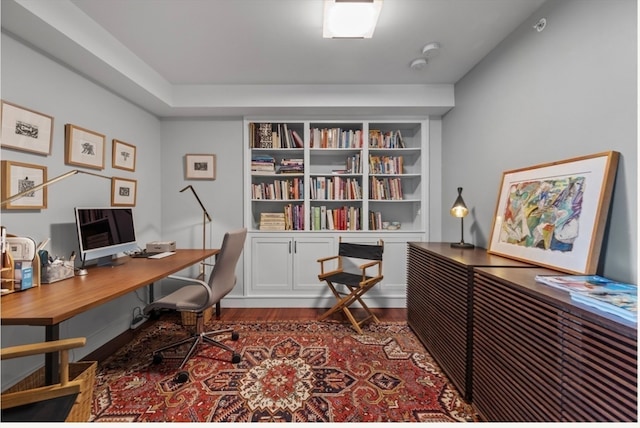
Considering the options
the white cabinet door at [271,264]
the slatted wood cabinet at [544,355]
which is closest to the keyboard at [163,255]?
the white cabinet door at [271,264]

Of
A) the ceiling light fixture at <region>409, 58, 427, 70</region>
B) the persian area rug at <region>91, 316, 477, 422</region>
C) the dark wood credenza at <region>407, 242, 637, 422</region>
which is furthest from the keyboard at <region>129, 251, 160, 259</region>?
the ceiling light fixture at <region>409, 58, 427, 70</region>

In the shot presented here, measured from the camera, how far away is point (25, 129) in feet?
5.27

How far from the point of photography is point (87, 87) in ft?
6.75

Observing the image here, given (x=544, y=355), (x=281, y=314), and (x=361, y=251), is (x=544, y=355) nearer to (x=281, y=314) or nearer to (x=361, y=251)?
(x=361, y=251)

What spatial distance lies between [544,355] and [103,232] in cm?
285

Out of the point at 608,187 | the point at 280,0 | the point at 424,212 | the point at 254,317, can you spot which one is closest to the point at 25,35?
the point at 280,0

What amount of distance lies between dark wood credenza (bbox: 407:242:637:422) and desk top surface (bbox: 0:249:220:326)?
6.46 ft

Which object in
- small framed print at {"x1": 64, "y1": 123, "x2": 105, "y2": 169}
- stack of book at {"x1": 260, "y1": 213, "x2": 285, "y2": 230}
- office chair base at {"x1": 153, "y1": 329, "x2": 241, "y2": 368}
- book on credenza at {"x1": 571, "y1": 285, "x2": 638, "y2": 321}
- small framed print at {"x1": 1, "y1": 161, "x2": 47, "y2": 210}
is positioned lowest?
office chair base at {"x1": 153, "y1": 329, "x2": 241, "y2": 368}

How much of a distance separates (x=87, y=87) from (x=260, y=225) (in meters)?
1.96

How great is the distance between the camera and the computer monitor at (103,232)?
1802mm

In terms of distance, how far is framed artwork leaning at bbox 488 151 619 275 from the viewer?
1.20 metres

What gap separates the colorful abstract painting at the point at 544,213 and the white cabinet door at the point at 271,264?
2.16 m

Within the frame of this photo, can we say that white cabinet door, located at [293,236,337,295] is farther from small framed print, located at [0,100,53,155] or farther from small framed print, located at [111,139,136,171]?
small framed print, located at [0,100,53,155]

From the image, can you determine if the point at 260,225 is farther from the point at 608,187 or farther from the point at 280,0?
the point at 608,187
